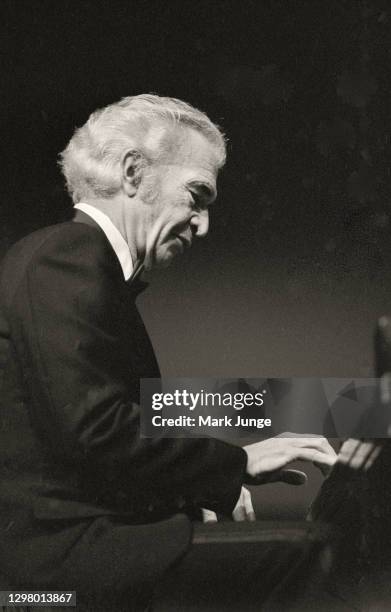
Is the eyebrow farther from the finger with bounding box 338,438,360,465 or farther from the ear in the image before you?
the finger with bounding box 338,438,360,465

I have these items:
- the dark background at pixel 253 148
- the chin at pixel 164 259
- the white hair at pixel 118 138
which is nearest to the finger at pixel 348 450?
the dark background at pixel 253 148

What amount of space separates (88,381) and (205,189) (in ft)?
1.38

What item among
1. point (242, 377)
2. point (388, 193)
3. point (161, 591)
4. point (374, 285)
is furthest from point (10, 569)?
point (388, 193)

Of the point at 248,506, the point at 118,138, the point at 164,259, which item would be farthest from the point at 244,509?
the point at 118,138

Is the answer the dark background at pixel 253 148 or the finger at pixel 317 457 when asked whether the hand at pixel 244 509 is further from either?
the dark background at pixel 253 148

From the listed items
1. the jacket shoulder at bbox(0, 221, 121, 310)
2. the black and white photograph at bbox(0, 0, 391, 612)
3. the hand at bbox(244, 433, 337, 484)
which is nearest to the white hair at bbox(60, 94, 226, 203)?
the black and white photograph at bbox(0, 0, 391, 612)

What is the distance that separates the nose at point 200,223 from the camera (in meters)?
1.23

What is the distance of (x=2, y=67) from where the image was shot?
1.29 metres

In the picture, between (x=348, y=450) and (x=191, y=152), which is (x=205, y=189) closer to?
(x=191, y=152)

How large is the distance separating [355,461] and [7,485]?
57 centimetres

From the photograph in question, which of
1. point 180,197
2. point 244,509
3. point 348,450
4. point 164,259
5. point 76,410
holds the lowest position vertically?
point 244,509

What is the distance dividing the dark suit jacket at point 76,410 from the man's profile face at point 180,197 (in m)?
0.12

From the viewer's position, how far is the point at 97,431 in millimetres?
1034

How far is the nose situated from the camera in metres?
1.23
